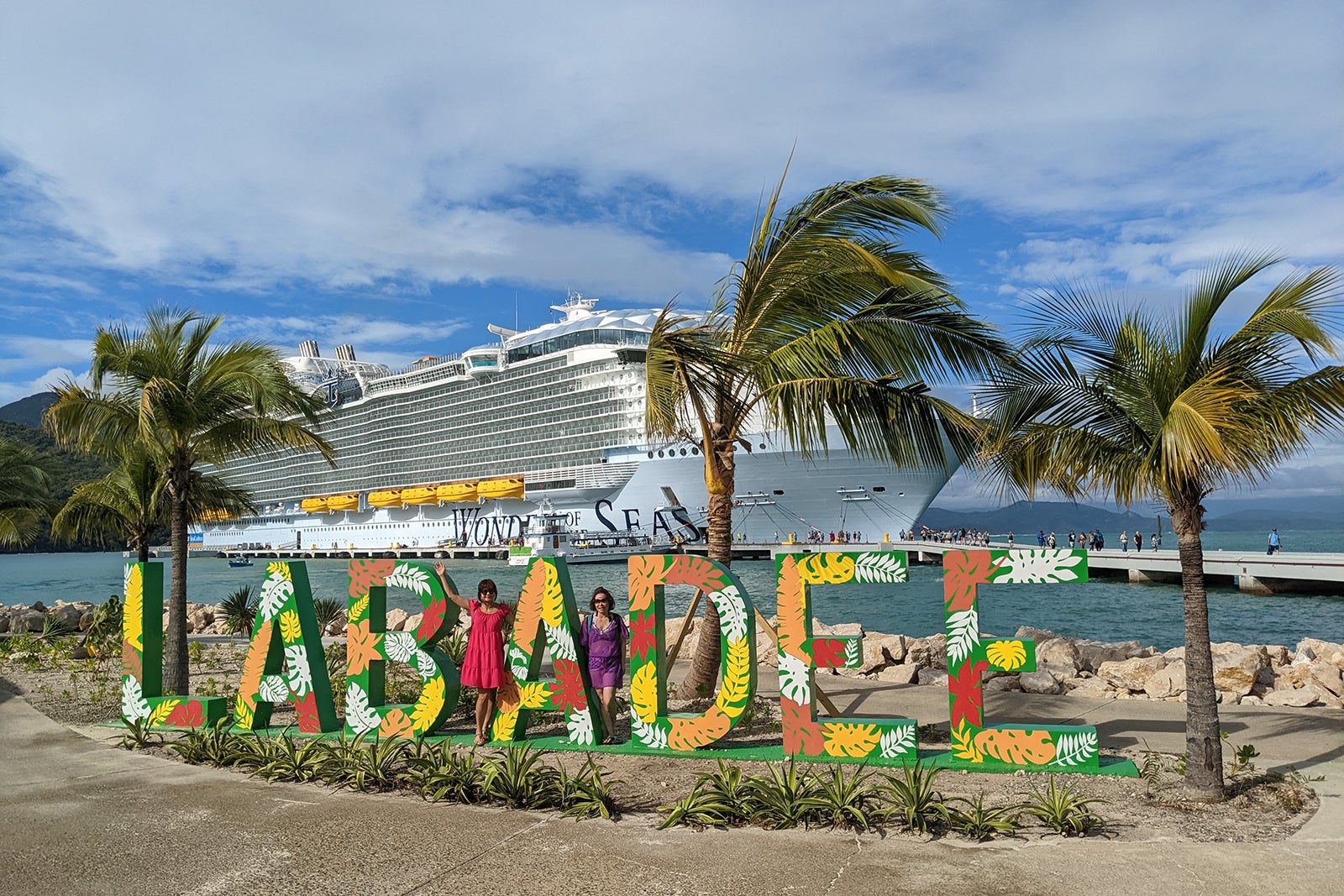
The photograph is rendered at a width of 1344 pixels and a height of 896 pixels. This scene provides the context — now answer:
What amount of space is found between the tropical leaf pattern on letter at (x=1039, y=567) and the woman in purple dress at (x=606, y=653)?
9.28ft

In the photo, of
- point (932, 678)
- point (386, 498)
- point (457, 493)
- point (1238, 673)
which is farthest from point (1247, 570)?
point (386, 498)

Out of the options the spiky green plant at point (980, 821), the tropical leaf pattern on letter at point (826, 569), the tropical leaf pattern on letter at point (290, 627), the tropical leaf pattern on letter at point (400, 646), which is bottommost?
the spiky green plant at point (980, 821)

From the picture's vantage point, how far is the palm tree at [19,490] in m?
17.7

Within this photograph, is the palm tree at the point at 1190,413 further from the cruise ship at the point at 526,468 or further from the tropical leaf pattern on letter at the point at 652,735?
the cruise ship at the point at 526,468

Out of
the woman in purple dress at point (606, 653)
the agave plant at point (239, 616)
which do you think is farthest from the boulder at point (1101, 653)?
the agave plant at point (239, 616)

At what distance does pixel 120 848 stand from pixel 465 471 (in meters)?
59.2

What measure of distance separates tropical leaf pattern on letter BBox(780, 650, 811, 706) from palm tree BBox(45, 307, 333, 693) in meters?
6.23

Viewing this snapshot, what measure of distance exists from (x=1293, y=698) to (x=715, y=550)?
223 inches

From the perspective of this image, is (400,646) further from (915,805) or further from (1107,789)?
(1107,789)

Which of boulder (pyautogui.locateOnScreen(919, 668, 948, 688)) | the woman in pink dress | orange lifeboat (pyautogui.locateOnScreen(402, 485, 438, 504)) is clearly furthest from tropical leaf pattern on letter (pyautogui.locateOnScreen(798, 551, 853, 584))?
orange lifeboat (pyautogui.locateOnScreen(402, 485, 438, 504))

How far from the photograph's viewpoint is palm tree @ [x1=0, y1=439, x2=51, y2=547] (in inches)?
697

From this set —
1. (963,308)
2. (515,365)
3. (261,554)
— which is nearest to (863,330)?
(963,308)

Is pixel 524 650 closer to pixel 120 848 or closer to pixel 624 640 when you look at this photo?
pixel 624 640

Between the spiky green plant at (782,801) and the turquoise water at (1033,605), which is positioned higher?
the spiky green plant at (782,801)
